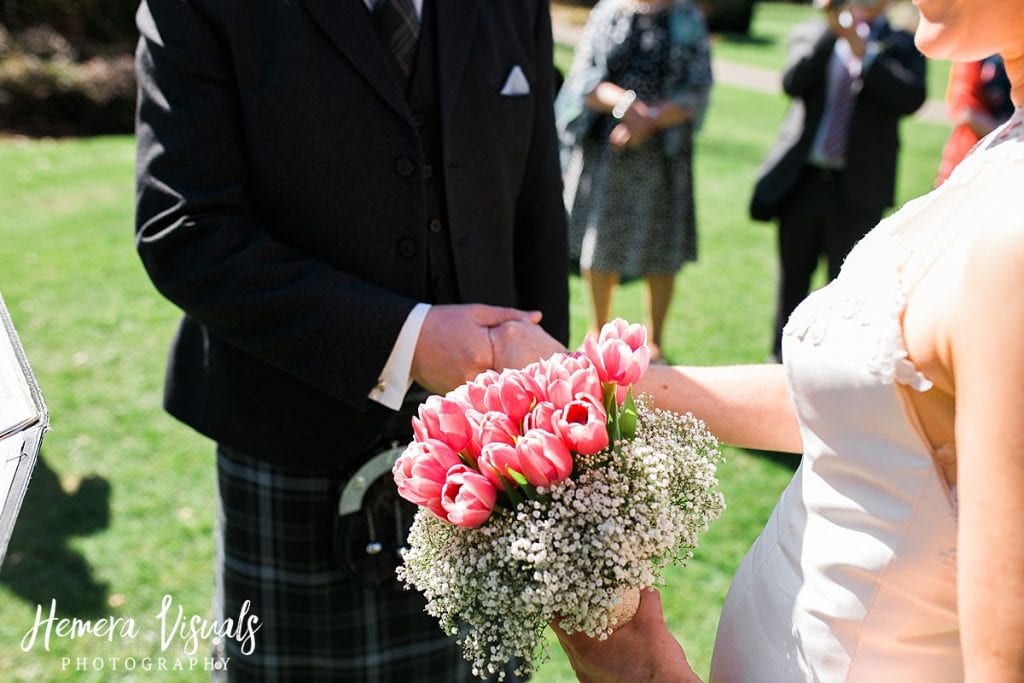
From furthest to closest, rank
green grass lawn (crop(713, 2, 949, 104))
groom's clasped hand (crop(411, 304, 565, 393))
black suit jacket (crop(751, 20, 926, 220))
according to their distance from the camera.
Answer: green grass lawn (crop(713, 2, 949, 104)) < black suit jacket (crop(751, 20, 926, 220)) < groom's clasped hand (crop(411, 304, 565, 393))

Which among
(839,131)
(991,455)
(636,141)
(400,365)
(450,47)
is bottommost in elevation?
(636,141)

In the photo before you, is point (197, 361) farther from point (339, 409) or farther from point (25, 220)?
point (25, 220)

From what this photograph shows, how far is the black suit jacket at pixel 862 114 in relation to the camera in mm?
5379

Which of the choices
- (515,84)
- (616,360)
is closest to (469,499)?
(616,360)

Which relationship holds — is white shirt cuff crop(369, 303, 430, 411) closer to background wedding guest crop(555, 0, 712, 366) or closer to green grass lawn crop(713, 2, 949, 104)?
background wedding guest crop(555, 0, 712, 366)

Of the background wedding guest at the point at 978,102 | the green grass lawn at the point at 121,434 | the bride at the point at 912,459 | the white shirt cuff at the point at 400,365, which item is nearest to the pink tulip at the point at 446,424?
the bride at the point at 912,459

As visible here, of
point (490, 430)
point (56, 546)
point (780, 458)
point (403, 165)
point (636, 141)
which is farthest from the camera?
point (636, 141)

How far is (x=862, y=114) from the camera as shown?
547 cm

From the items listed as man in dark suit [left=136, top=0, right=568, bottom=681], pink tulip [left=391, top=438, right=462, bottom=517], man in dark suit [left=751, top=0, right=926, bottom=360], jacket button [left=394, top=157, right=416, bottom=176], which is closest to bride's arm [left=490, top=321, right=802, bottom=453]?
man in dark suit [left=136, top=0, right=568, bottom=681]

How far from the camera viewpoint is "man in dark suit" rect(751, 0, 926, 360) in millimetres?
5414

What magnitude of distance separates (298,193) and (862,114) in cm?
422

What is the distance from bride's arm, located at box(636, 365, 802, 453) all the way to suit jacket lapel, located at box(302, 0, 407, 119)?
0.84 meters

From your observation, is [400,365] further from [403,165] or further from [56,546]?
[56,546]

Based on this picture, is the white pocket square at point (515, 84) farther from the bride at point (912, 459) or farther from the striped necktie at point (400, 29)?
the bride at point (912, 459)
